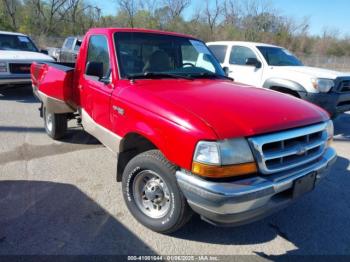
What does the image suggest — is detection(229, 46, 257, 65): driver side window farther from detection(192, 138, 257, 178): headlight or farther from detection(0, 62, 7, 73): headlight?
detection(0, 62, 7, 73): headlight

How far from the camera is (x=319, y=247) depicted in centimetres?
294

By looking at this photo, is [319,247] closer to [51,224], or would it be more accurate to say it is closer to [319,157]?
[319,157]

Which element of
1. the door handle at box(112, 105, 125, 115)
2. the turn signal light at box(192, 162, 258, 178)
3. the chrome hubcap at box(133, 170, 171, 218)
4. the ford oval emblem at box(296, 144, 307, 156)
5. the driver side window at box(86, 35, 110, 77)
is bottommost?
the chrome hubcap at box(133, 170, 171, 218)

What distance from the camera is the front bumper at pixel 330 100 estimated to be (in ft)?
21.1

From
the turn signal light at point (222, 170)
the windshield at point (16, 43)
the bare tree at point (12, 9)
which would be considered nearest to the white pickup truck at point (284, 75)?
the turn signal light at point (222, 170)

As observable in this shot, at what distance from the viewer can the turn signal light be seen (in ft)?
7.73

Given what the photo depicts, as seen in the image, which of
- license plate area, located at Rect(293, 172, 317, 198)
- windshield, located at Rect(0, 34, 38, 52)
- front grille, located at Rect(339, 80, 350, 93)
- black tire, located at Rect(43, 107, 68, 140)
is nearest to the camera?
license plate area, located at Rect(293, 172, 317, 198)

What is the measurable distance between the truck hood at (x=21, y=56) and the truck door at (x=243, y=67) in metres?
5.34

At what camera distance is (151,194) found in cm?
307

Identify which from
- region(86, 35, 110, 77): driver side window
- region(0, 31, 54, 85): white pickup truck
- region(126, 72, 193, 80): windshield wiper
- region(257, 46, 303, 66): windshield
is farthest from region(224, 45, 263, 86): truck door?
region(0, 31, 54, 85): white pickup truck

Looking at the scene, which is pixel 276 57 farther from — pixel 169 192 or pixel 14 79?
pixel 14 79

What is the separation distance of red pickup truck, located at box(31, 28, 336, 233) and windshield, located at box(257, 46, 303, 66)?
3965 mm

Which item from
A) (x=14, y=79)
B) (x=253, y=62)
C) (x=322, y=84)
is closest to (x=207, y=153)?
(x=322, y=84)

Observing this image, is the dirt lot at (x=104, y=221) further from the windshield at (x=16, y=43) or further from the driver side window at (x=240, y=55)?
the windshield at (x=16, y=43)
